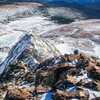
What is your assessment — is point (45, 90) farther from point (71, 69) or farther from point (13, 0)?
point (13, 0)

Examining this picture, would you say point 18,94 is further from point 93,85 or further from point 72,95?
point 93,85

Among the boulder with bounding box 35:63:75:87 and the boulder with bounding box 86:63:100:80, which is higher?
the boulder with bounding box 86:63:100:80

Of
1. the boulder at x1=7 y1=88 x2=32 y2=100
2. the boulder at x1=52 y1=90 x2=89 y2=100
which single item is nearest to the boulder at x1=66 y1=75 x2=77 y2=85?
the boulder at x1=52 y1=90 x2=89 y2=100

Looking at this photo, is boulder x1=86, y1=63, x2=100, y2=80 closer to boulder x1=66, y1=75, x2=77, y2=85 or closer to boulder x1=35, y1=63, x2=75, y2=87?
boulder x1=66, y1=75, x2=77, y2=85

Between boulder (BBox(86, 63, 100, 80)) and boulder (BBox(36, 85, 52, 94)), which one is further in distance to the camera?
boulder (BBox(86, 63, 100, 80))

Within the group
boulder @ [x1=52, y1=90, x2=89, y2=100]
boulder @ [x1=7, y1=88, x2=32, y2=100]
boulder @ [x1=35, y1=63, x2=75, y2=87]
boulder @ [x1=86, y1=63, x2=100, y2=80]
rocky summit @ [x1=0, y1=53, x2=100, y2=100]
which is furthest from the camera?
boulder @ [x1=35, y1=63, x2=75, y2=87]

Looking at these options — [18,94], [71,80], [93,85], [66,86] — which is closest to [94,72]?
[93,85]

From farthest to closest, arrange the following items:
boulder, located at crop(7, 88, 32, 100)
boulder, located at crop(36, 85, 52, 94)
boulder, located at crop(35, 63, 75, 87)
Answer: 1. boulder, located at crop(35, 63, 75, 87)
2. boulder, located at crop(36, 85, 52, 94)
3. boulder, located at crop(7, 88, 32, 100)

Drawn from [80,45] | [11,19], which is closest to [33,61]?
[80,45]

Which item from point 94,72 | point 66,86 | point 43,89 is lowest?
point 43,89

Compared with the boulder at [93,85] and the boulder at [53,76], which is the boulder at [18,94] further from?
the boulder at [93,85]

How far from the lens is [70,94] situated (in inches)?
234

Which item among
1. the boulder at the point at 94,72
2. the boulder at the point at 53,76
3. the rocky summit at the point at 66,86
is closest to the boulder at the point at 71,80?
the rocky summit at the point at 66,86

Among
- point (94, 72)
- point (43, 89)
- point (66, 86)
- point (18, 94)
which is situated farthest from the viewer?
point (94, 72)
